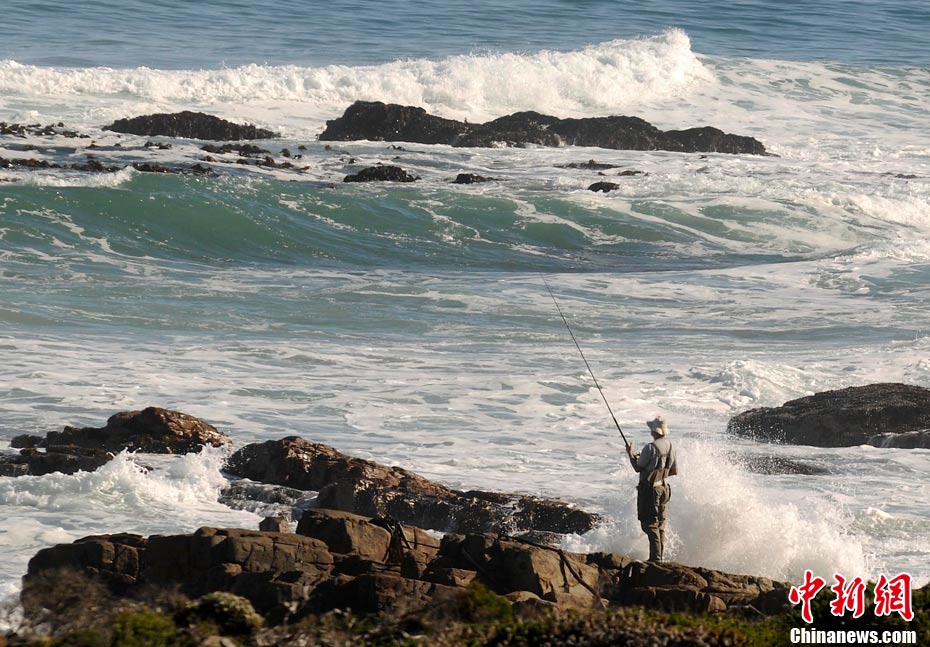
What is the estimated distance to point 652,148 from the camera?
31.9m

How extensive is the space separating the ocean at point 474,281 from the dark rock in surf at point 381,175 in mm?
381

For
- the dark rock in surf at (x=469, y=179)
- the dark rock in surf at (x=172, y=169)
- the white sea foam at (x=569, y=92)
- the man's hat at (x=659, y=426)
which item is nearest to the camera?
the man's hat at (x=659, y=426)

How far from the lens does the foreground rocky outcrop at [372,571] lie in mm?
6844

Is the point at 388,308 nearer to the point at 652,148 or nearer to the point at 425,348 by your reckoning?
the point at 425,348

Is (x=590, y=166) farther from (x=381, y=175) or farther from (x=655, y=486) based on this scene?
(x=655, y=486)

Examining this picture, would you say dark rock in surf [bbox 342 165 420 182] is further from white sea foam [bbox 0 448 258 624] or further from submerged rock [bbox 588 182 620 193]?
white sea foam [bbox 0 448 258 624]

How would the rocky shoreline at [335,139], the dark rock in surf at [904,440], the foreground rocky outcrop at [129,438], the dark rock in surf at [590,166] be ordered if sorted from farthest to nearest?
the dark rock in surf at [590,166]
the rocky shoreline at [335,139]
the dark rock in surf at [904,440]
the foreground rocky outcrop at [129,438]

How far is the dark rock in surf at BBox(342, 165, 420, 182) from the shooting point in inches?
1029

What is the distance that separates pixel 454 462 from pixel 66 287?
8.31m

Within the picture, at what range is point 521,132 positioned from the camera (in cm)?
3181

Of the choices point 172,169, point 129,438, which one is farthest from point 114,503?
point 172,169

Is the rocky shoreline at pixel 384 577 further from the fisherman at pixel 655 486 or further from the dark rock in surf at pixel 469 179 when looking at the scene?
the dark rock in surf at pixel 469 179

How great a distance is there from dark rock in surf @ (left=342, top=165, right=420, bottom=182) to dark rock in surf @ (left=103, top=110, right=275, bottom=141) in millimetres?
4322

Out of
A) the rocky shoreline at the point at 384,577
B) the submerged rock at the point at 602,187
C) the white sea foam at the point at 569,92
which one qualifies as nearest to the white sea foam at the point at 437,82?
the white sea foam at the point at 569,92
